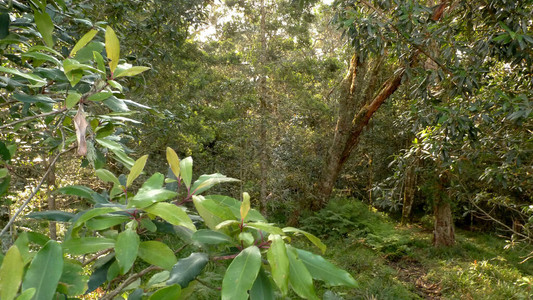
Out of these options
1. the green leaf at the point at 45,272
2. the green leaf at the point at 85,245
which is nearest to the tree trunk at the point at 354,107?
the green leaf at the point at 85,245

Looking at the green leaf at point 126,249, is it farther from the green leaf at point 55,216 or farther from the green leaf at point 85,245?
the green leaf at point 55,216

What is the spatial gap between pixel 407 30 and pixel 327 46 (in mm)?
12495

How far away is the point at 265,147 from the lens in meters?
7.78

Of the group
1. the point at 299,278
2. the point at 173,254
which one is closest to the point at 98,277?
the point at 173,254

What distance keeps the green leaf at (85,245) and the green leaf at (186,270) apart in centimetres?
12

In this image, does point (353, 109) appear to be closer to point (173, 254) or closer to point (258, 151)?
point (258, 151)

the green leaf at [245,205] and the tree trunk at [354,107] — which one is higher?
the tree trunk at [354,107]

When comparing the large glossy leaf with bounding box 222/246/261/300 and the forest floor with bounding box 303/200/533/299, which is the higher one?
the large glossy leaf with bounding box 222/246/261/300

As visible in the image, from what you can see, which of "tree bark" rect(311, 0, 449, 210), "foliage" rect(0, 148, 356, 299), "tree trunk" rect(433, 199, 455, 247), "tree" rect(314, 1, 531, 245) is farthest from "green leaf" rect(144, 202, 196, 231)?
"tree trunk" rect(433, 199, 455, 247)

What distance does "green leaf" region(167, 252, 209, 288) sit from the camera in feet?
1.89

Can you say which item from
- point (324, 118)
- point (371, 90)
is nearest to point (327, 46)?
point (324, 118)

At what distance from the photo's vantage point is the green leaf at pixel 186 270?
58 centimetres

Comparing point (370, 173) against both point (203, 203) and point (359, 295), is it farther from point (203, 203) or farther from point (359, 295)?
point (203, 203)

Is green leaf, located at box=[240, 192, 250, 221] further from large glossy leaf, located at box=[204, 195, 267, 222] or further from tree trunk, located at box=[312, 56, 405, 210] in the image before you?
tree trunk, located at box=[312, 56, 405, 210]
